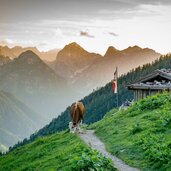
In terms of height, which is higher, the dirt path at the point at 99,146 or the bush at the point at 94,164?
the bush at the point at 94,164

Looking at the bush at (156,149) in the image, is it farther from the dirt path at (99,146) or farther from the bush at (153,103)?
the bush at (153,103)

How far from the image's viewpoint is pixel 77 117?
3534cm

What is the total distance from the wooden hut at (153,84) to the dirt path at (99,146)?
956cm

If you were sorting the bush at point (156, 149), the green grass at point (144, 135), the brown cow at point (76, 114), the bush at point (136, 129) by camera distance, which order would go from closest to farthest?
1. the bush at point (156, 149)
2. the green grass at point (144, 135)
3. the bush at point (136, 129)
4. the brown cow at point (76, 114)

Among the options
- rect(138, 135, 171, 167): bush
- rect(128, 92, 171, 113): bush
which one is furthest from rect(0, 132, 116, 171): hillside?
rect(128, 92, 171, 113): bush

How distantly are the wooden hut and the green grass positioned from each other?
7.39m

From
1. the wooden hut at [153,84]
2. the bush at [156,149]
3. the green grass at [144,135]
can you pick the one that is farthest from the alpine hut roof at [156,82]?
→ the bush at [156,149]

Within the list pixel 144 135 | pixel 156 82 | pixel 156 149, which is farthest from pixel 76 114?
pixel 156 149

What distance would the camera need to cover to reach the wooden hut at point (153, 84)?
133 feet

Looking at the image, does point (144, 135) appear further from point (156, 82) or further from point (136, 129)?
point (156, 82)

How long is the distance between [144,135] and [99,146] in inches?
140

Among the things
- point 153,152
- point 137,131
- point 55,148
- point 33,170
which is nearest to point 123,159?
point 153,152

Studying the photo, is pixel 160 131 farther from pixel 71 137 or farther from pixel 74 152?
pixel 71 137

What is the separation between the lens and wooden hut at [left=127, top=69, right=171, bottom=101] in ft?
133
